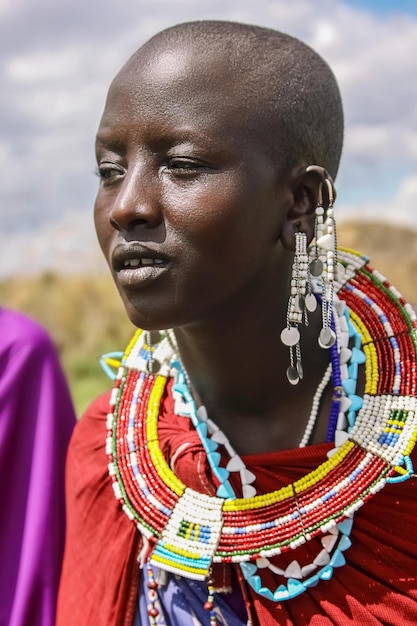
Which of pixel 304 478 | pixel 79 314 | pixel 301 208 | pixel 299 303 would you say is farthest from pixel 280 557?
pixel 79 314

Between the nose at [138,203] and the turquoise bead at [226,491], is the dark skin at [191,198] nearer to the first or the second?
the nose at [138,203]

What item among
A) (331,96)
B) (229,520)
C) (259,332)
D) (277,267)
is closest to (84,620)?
(229,520)

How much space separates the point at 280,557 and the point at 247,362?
1.45 feet

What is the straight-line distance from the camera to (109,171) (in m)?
1.86

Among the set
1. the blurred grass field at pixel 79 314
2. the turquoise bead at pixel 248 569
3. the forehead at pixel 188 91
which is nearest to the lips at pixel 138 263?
the forehead at pixel 188 91

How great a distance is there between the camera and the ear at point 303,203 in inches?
72.2

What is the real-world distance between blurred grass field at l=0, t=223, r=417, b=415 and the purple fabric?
22.3 feet

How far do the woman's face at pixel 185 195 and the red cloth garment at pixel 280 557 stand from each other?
0.41 metres

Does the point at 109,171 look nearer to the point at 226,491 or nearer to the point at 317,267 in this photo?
the point at 317,267

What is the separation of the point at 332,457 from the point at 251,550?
27 centimetres

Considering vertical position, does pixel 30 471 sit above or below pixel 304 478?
below

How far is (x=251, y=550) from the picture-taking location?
1.89 metres

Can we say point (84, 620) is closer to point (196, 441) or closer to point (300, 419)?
point (196, 441)

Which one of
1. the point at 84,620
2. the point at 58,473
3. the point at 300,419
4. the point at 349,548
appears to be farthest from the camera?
the point at 58,473
